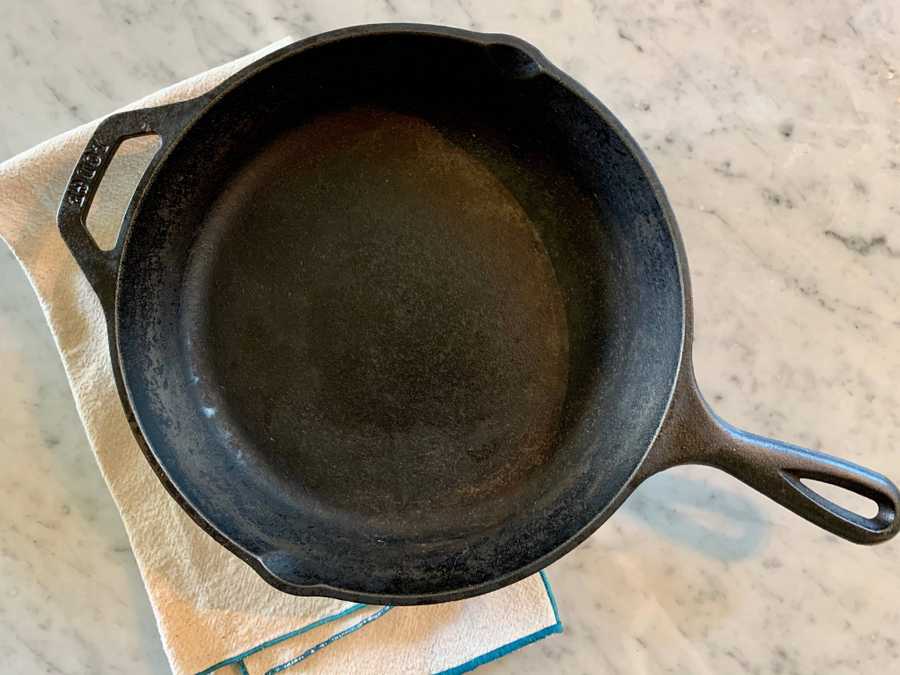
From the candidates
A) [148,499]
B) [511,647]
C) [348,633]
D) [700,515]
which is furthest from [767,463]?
[148,499]

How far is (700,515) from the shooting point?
2.69 feet

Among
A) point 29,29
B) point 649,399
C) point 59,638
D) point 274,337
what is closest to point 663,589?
point 649,399

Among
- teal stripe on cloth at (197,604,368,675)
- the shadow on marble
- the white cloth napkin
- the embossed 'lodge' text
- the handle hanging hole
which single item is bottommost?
the handle hanging hole

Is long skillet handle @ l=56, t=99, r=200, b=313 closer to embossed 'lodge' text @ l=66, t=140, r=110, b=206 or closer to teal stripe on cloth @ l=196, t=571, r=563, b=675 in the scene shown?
embossed 'lodge' text @ l=66, t=140, r=110, b=206

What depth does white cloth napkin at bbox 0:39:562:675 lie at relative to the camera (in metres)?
0.73

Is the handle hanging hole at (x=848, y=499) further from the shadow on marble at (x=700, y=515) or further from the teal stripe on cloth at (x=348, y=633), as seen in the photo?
the teal stripe on cloth at (x=348, y=633)

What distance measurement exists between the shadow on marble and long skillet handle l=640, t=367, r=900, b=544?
0.16m

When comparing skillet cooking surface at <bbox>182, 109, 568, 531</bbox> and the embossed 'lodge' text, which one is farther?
→ skillet cooking surface at <bbox>182, 109, 568, 531</bbox>

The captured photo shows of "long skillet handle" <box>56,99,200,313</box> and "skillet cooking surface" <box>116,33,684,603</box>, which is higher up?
"long skillet handle" <box>56,99,200,313</box>

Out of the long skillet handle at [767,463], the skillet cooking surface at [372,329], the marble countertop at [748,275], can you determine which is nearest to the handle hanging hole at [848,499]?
the marble countertop at [748,275]

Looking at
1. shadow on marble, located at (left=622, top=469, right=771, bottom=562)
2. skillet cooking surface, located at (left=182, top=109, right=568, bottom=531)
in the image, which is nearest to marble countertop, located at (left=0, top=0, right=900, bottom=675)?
shadow on marble, located at (left=622, top=469, right=771, bottom=562)

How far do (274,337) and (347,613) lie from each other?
0.27m

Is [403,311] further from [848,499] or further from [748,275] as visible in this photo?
Answer: [848,499]

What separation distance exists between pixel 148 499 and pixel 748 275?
0.62 meters
